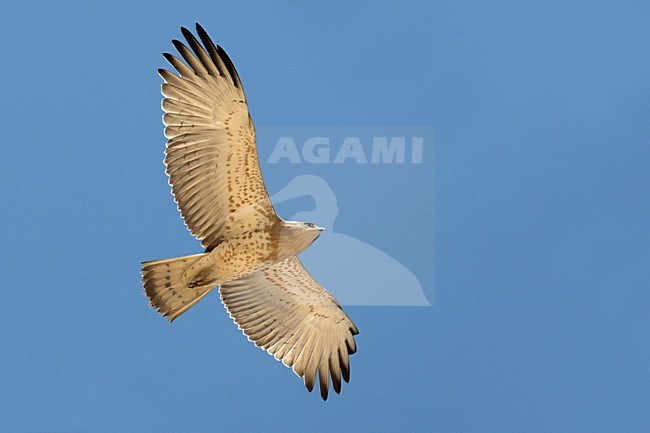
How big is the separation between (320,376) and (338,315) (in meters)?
0.41

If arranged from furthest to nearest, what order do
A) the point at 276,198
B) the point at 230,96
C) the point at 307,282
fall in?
the point at 276,198 → the point at 307,282 → the point at 230,96

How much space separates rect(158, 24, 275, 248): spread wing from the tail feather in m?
0.40

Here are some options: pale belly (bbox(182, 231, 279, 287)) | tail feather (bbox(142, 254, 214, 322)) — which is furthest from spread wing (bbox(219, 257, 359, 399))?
tail feather (bbox(142, 254, 214, 322))

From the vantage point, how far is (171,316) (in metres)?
7.15

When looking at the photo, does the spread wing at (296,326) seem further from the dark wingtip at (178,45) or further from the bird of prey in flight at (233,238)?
the dark wingtip at (178,45)

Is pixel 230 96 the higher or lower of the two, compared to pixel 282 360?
higher

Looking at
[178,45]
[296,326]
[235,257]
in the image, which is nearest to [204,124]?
[178,45]

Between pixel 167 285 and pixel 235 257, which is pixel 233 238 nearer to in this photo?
pixel 235 257

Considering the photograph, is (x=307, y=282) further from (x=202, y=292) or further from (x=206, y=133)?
(x=206, y=133)

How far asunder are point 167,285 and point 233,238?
0.52m

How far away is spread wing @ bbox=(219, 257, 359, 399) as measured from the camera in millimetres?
7941

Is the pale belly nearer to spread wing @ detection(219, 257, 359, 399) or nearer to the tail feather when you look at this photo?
the tail feather

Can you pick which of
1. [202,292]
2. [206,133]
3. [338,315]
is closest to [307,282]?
[338,315]

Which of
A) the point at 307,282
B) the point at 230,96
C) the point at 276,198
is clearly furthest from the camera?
the point at 276,198
